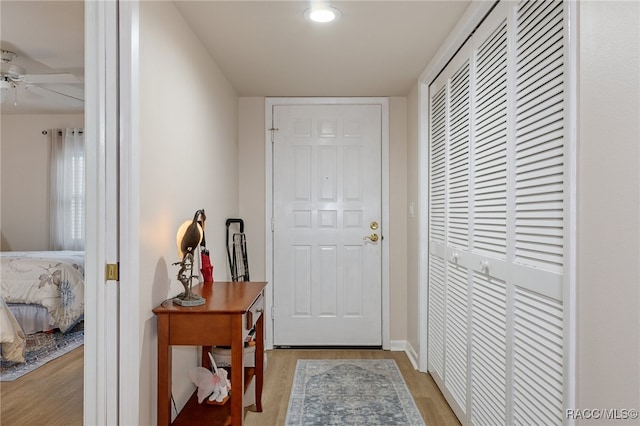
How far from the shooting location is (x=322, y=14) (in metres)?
2.33

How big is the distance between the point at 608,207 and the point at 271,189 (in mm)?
3084

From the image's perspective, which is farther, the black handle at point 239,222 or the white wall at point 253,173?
the white wall at point 253,173

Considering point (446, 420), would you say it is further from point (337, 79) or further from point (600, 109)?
point (337, 79)

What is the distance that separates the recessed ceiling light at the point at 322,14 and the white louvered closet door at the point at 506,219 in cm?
76

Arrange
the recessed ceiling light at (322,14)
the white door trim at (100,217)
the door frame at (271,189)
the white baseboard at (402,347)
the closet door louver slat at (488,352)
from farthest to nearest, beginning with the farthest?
the door frame at (271,189)
the white baseboard at (402,347)
the recessed ceiling light at (322,14)
the closet door louver slat at (488,352)
the white door trim at (100,217)

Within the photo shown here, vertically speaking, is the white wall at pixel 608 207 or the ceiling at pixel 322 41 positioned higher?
the ceiling at pixel 322 41

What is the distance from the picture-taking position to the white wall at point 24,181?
4.42 feet

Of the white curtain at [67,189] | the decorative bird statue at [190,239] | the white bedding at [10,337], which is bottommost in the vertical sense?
the white bedding at [10,337]

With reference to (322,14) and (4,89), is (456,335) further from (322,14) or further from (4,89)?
(4,89)

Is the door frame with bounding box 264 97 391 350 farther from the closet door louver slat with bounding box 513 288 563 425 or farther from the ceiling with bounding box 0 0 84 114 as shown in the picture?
the ceiling with bounding box 0 0 84 114

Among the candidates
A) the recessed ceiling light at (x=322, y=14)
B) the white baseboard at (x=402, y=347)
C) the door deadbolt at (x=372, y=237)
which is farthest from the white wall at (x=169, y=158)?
the white baseboard at (x=402, y=347)

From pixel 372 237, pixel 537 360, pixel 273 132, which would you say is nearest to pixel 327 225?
pixel 372 237

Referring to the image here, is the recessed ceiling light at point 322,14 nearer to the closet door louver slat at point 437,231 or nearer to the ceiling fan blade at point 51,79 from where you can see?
the closet door louver slat at point 437,231

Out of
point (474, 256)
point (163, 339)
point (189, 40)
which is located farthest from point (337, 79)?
point (163, 339)
